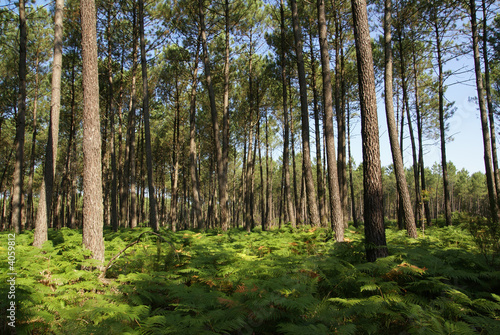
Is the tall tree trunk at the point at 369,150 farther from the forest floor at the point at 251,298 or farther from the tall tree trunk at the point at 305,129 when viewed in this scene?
the tall tree trunk at the point at 305,129

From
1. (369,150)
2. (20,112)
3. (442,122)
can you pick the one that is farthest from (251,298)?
(442,122)

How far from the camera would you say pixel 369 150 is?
5.06 m

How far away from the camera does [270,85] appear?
756 inches

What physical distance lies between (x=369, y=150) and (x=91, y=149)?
16.8 feet

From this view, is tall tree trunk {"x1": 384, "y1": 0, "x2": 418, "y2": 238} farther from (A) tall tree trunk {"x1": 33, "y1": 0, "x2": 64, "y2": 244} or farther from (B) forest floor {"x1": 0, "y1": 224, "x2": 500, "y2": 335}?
(A) tall tree trunk {"x1": 33, "y1": 0, "x2": 64, "y2": 244}

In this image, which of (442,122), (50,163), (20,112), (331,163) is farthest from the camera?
(442,122)

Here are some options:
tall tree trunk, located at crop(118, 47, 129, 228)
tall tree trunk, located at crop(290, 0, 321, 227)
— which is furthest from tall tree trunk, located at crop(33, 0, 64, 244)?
tall tree trunk, located at crop(118, 47, 129, 228)

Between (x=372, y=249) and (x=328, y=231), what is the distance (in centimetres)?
344

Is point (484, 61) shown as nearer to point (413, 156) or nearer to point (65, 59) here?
point (413, 156)

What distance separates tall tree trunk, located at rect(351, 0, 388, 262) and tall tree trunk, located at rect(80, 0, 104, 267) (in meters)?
4.73

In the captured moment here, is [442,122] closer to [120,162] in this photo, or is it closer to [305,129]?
[305,129]

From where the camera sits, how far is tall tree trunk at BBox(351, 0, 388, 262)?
15.9 feet

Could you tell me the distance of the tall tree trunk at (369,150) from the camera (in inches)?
191

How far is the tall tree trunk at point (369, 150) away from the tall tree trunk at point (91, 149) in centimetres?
473
